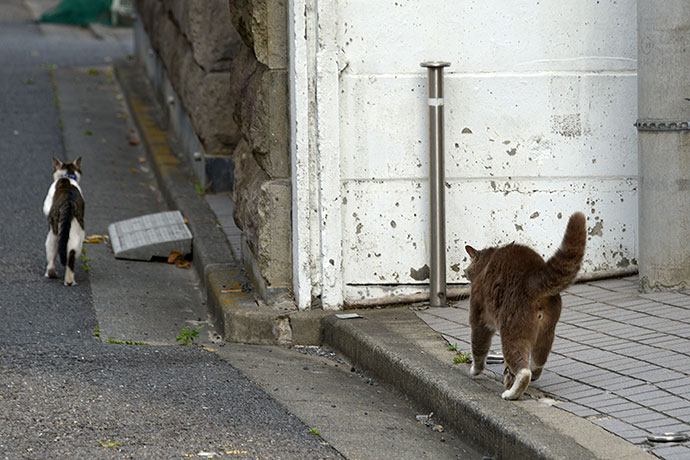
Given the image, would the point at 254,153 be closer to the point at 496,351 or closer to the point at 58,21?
the point at 496,351

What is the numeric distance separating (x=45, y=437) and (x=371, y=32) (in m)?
3.08

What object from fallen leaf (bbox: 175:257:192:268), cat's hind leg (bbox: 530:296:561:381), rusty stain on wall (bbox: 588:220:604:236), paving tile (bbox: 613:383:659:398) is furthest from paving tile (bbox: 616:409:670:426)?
fallen leaf (bbox: 175:257:192:268)

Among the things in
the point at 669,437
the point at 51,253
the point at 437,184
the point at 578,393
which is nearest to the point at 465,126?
the point at 437,184

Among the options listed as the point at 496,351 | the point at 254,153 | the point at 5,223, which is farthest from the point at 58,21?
the point at 496,351

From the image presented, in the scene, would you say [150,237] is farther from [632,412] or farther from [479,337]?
[632,412]

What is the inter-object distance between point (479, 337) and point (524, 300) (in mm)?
438

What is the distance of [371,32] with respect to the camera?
6.26 m

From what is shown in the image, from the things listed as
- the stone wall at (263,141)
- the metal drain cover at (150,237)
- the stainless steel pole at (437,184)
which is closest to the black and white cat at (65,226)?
the metal drain cover at (150,237)

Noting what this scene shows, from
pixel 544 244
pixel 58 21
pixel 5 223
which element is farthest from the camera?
pixel 58 21

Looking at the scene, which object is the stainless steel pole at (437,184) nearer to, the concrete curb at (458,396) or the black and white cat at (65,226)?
the concrete curb at (458,396)

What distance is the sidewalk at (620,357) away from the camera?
4289mm

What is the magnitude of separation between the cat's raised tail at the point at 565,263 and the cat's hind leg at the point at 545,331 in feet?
0.37

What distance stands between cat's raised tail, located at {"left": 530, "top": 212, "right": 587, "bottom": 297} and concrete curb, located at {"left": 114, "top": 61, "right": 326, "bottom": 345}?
2166 mm

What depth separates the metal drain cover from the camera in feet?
28.7
